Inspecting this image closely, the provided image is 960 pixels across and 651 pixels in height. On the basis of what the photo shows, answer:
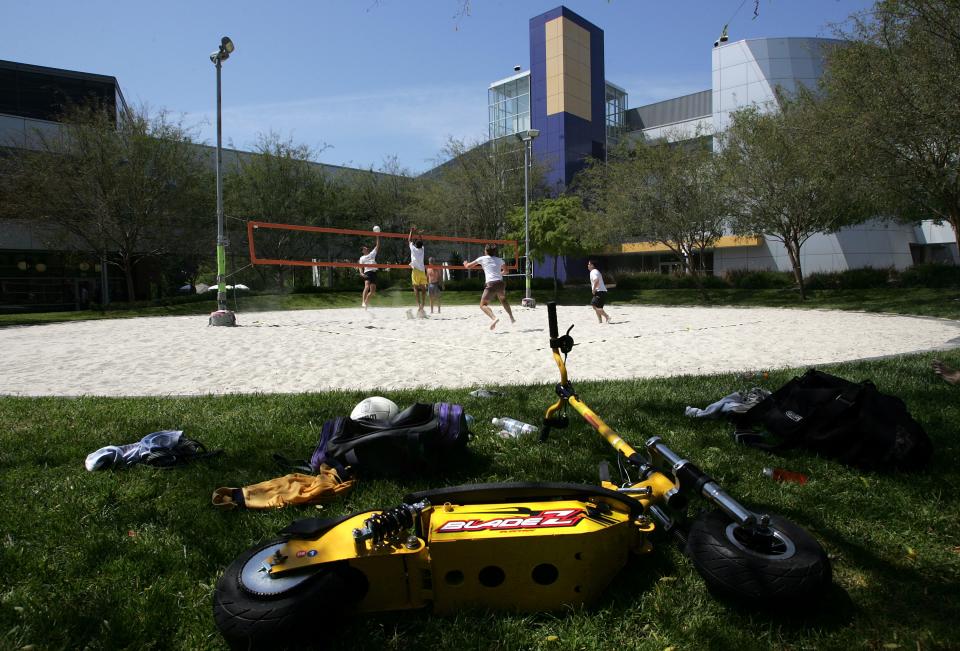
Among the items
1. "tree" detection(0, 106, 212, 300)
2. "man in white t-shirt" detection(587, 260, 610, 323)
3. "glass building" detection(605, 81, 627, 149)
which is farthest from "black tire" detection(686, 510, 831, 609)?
"glass building" detection(605, 81, 627, 149)

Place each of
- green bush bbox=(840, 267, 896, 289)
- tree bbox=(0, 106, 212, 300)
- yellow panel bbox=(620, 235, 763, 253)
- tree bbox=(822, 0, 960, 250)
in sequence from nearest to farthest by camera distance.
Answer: tree bbox=(822, 0, 960, 250)
tree bbox=(0, 106, 212, 300)
green bush bbox=(840, 267, 896, 289)
yellow panel bbox=(620, 235, 763, 253)

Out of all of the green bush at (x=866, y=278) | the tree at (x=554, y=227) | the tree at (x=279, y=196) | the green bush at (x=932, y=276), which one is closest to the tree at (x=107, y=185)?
the tree at (x=279, y=196)

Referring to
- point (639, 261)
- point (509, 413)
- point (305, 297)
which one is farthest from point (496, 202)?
point (509, 413)

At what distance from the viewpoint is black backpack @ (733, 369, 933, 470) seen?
317cm

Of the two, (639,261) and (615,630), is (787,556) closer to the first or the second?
(615,630)

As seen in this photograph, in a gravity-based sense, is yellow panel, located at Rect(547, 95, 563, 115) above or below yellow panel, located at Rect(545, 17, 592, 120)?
below

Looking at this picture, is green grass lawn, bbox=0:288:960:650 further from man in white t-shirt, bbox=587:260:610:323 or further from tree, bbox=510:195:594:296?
tree, bbox=510:195:594:296

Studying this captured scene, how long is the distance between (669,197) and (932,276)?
12.8m

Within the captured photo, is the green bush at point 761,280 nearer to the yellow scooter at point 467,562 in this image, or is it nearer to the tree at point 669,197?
the tree at point 669,197

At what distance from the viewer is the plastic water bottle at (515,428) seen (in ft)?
13.0

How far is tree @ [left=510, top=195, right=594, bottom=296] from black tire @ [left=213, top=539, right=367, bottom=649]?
2691 cm

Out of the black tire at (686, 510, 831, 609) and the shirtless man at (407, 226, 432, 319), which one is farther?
the shirtless man at (407, 226, 432, 319)

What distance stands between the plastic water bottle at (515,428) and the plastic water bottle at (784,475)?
148 cm

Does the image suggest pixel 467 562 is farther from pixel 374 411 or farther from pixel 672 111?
pixel 672 111
